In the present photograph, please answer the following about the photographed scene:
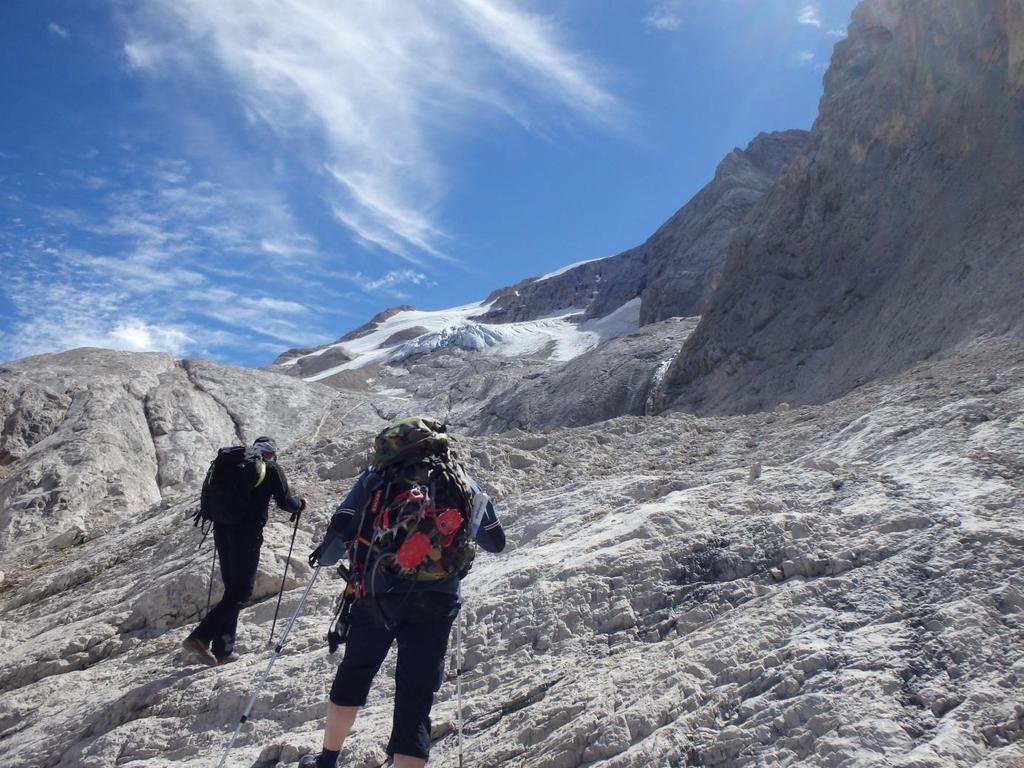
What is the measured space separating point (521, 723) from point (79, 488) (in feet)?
66.6

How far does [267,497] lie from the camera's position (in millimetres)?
6426

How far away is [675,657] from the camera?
181 inches

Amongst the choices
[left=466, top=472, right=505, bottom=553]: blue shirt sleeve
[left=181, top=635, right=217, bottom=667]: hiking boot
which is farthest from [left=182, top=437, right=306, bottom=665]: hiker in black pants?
[left=466, top=472, right=505, bottom=553]: blue shirt sleeve

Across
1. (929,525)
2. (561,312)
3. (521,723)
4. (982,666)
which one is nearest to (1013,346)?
(929,525)

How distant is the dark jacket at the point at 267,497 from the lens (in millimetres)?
6387

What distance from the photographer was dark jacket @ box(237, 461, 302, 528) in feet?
21.0

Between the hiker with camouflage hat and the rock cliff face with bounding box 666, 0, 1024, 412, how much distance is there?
40.3 ft

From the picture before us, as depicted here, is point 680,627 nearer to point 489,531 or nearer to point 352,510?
point 489,531

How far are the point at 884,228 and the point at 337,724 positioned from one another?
21073mm

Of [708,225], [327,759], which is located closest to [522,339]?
[708,225]

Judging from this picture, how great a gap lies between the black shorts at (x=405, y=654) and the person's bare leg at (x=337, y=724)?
0.04m

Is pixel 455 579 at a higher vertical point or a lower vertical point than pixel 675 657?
higher

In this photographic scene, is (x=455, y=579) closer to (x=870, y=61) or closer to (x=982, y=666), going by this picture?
(x=982, y=666)

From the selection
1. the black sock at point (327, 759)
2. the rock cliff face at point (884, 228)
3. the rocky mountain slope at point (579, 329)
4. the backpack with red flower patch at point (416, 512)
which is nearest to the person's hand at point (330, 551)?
the backpack with red flower patch at point (416, 512)
